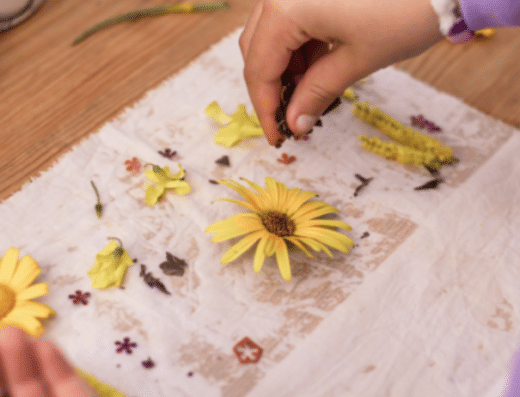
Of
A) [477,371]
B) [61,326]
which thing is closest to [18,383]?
[61,326]

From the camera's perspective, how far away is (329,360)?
1.62 feet

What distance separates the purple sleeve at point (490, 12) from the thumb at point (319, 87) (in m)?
0.13

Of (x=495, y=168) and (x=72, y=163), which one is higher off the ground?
(x=72, y=163)

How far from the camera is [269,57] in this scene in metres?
0.56

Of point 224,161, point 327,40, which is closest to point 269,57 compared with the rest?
point 327,40

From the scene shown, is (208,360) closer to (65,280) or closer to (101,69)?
(65,280)

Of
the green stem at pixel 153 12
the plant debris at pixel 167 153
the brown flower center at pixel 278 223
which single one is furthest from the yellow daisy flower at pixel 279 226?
the green stem at pixel 153 12

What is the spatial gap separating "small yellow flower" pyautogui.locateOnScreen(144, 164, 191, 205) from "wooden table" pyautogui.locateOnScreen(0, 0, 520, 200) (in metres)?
0.15

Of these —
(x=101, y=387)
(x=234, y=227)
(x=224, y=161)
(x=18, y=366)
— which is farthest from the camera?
(x=224, y=161)

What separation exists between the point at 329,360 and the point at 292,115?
11.4 inches

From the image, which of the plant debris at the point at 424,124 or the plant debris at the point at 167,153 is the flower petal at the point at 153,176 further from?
the plant debris at the point at 424,124

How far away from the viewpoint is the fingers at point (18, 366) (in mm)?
300

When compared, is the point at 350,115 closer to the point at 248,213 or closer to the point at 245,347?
the point at 248,213

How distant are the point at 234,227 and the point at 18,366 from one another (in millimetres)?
289
